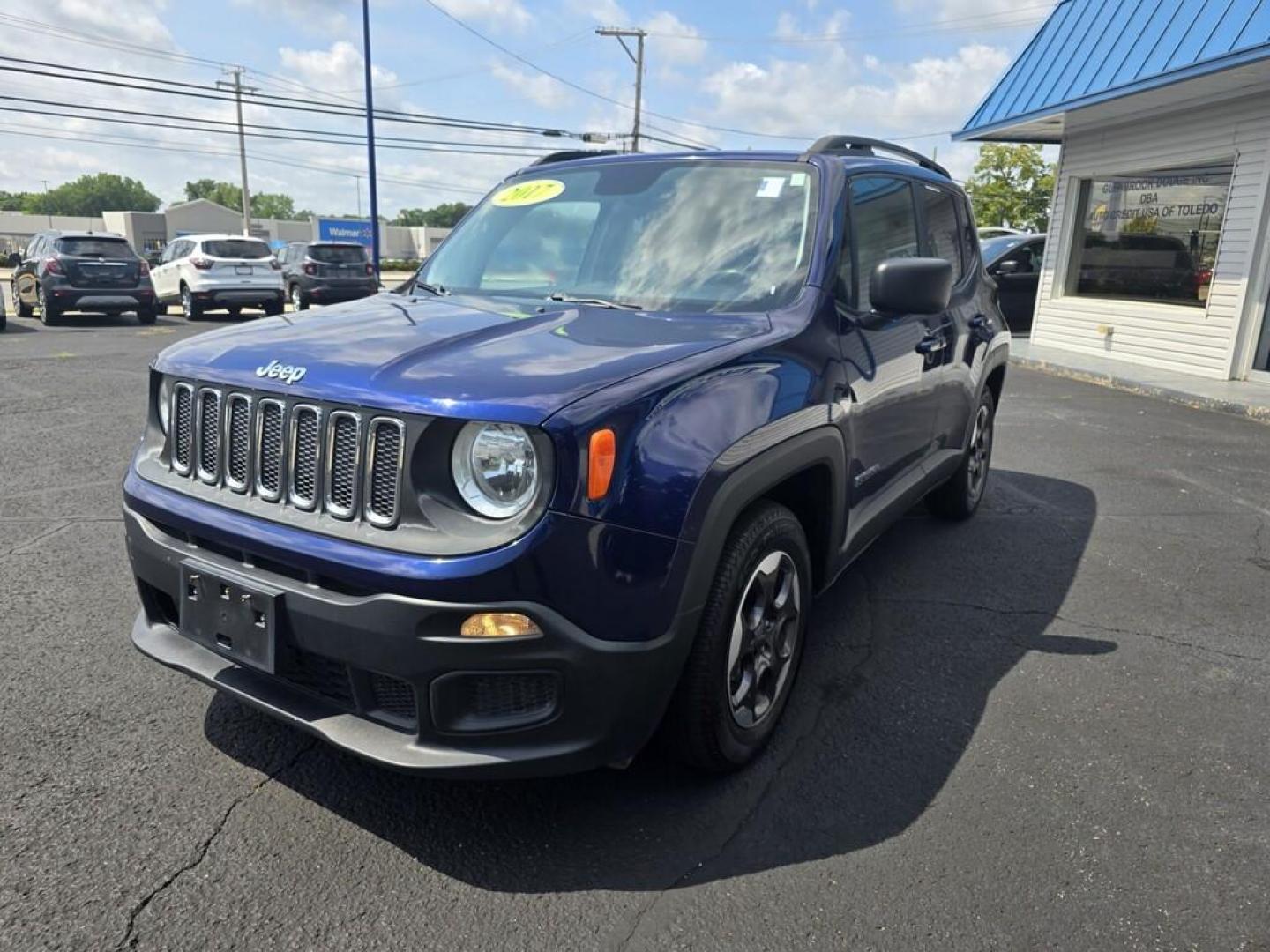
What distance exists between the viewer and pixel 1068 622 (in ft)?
13.0

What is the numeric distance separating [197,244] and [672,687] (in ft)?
60.4

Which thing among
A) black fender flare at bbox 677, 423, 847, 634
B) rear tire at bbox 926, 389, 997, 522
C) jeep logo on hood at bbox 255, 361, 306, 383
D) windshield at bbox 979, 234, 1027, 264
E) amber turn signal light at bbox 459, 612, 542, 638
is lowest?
rear tire at bbox 926, 389, 997, 522

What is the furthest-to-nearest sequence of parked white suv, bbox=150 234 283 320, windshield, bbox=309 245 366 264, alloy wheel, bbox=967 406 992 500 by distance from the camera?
windshield, bbox=309 245 366 264
parked white suv, bbox=150 234 283 320
alloy wheel, bbox=967 406 992 500

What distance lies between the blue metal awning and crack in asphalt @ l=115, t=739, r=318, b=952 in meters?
10.3

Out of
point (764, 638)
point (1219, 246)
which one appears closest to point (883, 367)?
point (764, 638)

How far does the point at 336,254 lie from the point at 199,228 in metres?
92.6

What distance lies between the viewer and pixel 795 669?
2.98m

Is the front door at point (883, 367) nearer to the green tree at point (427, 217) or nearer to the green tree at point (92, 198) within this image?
the green tree at point (427, 217)

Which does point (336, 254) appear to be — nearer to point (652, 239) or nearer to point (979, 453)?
point (979, 453)

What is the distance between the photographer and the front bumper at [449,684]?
205cm

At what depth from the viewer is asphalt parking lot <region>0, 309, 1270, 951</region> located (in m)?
2.16

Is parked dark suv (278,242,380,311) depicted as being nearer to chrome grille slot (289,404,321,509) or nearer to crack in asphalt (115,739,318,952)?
crack in asphalt (115,739,318,952)

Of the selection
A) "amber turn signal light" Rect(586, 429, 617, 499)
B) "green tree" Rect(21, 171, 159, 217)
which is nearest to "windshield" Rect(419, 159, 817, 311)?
"amber turn signal light" Rect(586, 429, 617, 499)

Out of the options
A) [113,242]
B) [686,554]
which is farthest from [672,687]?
[113,242]
